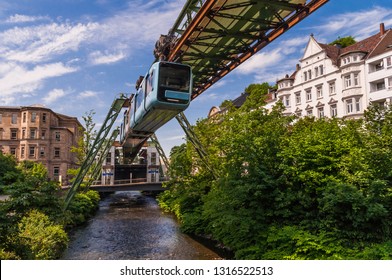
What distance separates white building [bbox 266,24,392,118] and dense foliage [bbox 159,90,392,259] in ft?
57.6

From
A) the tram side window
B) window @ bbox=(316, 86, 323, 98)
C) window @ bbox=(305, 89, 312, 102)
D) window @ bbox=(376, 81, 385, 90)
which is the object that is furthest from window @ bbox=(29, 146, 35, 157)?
window @ bbox=(376, 81, 385, 90)

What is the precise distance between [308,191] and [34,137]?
185 feet

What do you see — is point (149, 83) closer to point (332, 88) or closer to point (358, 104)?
point (358, 104)

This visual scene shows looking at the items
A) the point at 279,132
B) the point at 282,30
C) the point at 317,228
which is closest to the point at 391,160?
the point at 317,228

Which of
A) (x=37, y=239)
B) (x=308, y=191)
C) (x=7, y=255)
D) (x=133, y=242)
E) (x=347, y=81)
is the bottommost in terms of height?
(x=133, y=242)

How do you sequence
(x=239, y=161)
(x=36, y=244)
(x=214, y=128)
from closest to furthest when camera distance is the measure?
(x=36, y=244) → (x=239, y=161) → (x=214, y=128)

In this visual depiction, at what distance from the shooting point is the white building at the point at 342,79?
34125 millimetres

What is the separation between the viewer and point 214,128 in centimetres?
2952

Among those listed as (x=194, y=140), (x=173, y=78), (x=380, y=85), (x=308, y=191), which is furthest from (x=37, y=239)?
(x=380, y=85)

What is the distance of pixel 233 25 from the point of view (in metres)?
14.9

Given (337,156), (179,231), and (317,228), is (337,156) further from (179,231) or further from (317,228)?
(179,231)

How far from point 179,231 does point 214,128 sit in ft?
33.8

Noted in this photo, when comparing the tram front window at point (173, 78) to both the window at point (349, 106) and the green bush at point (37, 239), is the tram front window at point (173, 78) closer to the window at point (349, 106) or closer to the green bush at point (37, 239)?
the green bush at point (37, 239)

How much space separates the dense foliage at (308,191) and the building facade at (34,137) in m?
48.0
